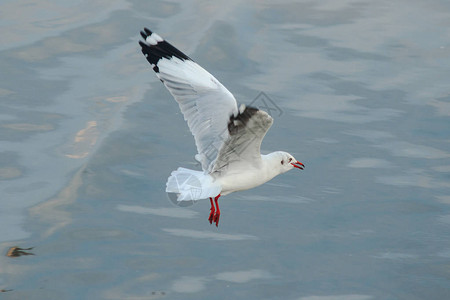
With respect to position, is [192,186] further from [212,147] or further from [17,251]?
[17,251]

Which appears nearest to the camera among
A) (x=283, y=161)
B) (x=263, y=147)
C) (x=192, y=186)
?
(x=192, y=186)

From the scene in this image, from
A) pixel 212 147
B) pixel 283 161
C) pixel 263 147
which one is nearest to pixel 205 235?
pixel 263 147

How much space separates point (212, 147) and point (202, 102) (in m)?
0.39

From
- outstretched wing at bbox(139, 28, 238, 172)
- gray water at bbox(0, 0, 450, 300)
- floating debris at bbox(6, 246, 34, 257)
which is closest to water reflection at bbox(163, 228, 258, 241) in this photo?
gray water at bbox(0, 0, 450, 300)

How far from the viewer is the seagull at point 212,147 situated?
6891 mm

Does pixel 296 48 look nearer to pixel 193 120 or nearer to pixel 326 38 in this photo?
pixel 326 38

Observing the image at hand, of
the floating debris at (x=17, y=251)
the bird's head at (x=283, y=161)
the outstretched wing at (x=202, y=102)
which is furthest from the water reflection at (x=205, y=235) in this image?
the outstretched wing at (x=202, y=102)

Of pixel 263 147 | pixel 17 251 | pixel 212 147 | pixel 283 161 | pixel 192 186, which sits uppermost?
pixel 263 147

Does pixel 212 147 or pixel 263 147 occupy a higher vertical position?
pixel 263 147

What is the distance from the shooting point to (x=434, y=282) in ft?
31.2

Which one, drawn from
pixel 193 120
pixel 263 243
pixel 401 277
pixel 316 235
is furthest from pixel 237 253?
pixel 193 120

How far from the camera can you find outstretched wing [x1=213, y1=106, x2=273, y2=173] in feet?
19.9

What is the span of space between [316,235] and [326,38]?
17.2ft

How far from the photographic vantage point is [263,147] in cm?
1130
